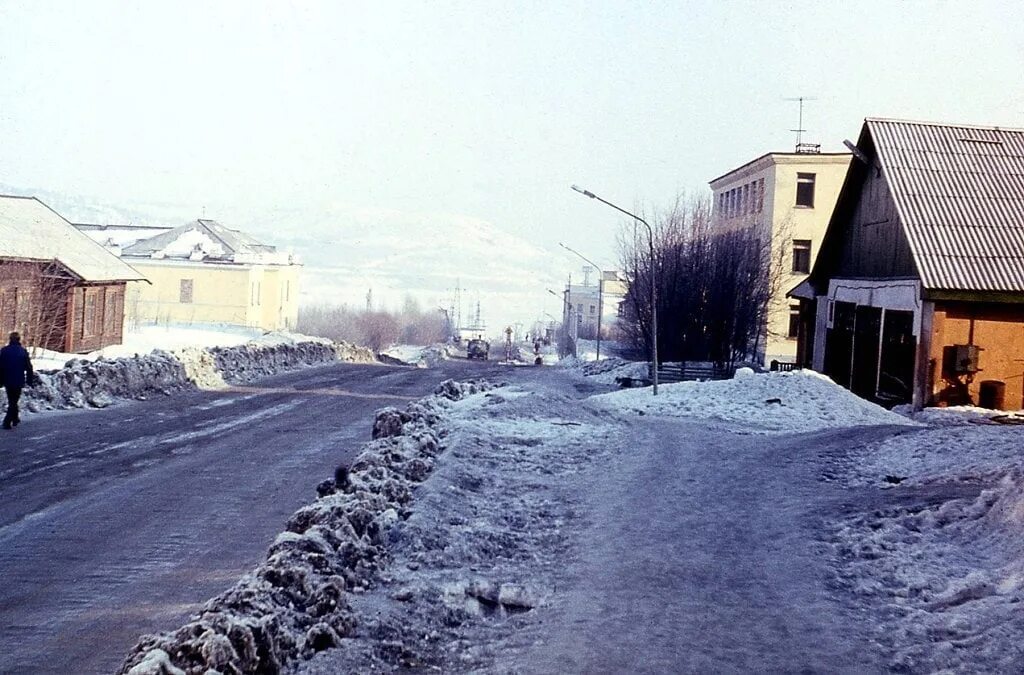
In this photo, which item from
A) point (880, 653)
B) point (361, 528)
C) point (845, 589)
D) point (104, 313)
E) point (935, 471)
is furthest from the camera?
point (104, 313)

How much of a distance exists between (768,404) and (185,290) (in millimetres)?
64265

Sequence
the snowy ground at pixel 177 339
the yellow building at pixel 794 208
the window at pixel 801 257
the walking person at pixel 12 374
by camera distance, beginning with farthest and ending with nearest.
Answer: the window at pixel 801 257
the yellow building at pixel 794 208
the snowy ground at pixel 177 339
the walking person at pixel 12 374

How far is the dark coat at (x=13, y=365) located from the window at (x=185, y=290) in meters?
62.6

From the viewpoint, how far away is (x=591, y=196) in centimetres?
3061

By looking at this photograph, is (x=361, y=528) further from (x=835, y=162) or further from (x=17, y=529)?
(x=835, y=162)

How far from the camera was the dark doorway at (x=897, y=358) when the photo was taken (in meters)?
29.8

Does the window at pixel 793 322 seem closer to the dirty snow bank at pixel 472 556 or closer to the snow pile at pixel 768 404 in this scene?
the snow pile at pixel 768 404

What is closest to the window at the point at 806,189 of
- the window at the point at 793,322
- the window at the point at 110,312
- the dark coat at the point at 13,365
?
the window at the point at 793,322

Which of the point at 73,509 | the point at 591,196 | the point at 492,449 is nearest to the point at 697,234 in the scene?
the point at 591,196

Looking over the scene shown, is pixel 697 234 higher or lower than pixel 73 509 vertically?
higher

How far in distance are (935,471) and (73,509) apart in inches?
380

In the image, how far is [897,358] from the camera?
30656 mm

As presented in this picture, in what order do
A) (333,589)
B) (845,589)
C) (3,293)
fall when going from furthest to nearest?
(3,293) → (845,589) → (333,589)

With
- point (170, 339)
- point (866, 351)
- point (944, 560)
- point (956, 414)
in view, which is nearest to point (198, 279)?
point (170, 339)
